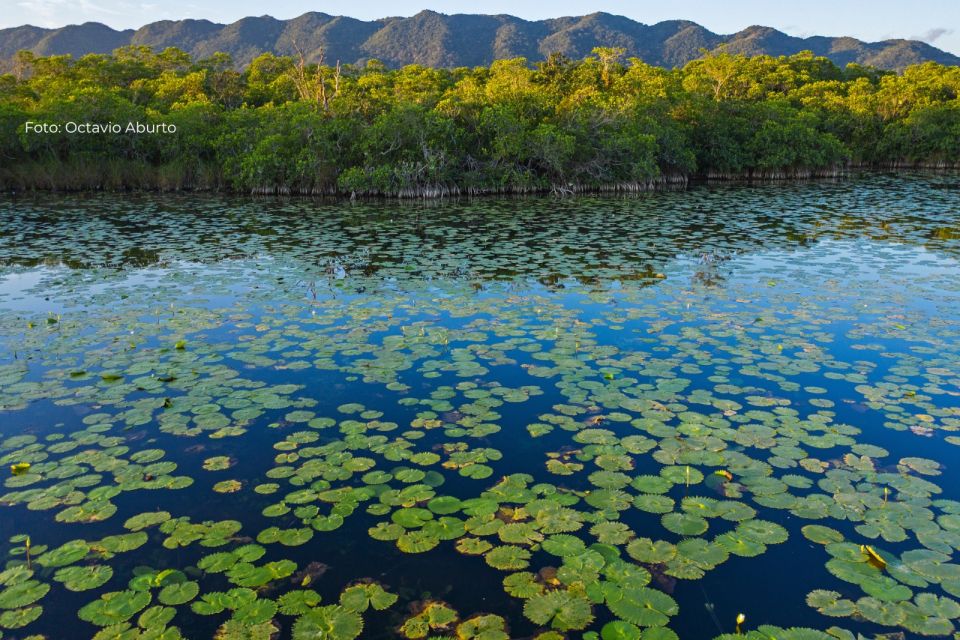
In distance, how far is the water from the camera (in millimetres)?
3275

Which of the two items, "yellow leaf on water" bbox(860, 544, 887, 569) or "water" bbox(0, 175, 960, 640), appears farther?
"yellow leaf on water" bbox(860, 544, 887, 569)

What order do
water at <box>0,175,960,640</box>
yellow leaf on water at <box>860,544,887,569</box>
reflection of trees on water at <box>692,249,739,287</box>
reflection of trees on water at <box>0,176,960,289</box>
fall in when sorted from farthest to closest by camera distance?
1. reflection of trees on water at <box>0,176,960,289</box>
2. reflection of trees on water at <box>692,249,739,287</box>
3. yellow leaf on water at <box>860,544,887,569</box>
4. water at <box>0,175,960,640</box>

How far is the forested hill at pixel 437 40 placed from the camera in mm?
148125

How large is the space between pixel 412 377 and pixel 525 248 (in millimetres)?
8192

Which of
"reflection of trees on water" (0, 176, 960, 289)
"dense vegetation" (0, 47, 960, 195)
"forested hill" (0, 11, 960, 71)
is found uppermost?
"forested hill" (0, 11, 960, 71)

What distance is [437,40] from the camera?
152 meters

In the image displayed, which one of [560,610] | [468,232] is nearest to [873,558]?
[560,610]

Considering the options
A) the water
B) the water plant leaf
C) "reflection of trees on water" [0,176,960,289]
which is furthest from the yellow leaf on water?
"reflection of trees on water" [0,176,960,289]

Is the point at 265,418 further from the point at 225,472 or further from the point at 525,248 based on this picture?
the point at 525,248

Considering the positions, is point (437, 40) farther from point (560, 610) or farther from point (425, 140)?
point (560, 610)

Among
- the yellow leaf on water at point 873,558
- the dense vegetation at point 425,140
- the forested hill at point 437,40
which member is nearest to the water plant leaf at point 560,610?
the yellow leaf on water at point 873,558

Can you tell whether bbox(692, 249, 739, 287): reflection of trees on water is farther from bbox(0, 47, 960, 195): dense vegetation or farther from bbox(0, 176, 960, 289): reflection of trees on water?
bbox(0, 47, 960, 195): dense vegetation

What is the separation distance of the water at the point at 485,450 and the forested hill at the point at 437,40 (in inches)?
5598

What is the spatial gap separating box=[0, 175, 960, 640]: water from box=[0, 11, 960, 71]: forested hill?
467 feet
